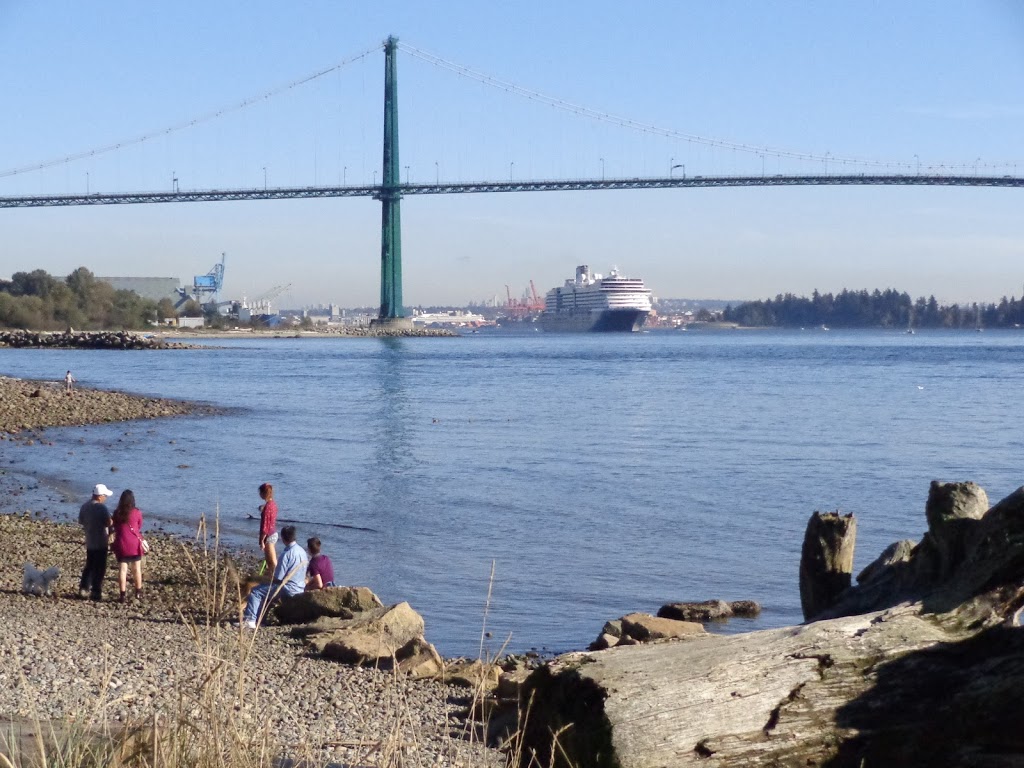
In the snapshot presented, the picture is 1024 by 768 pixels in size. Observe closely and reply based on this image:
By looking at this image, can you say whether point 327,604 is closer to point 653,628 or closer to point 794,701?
point 653,628

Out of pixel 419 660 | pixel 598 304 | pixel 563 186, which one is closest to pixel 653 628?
pixel 419 660

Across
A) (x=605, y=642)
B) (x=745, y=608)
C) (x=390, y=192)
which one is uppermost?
(x=390, y=192)

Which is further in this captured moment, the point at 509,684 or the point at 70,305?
the point at 70,305

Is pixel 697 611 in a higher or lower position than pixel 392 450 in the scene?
higher

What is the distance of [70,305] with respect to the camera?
86.8 metres

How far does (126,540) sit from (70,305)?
83975mm

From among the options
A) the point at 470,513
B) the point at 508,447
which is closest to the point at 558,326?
the point at 508,447

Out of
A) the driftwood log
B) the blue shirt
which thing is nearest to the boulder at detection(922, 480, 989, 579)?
the driftwood log

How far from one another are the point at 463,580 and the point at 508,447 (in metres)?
12.3

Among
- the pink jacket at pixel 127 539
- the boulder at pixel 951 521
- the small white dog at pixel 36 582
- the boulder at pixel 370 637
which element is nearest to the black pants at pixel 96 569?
the pink jacket at pixel 127 539

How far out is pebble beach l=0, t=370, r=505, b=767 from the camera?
257 centimetres

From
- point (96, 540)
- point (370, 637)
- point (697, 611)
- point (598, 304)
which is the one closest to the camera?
point (370, 637)

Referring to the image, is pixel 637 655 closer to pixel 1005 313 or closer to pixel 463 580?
pixel 463 580

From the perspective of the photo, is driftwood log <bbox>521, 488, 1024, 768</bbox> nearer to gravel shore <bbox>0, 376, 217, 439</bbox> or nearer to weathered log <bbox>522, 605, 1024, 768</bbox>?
weathered log <bbox>522, 605, 1024, 768</bbox>
